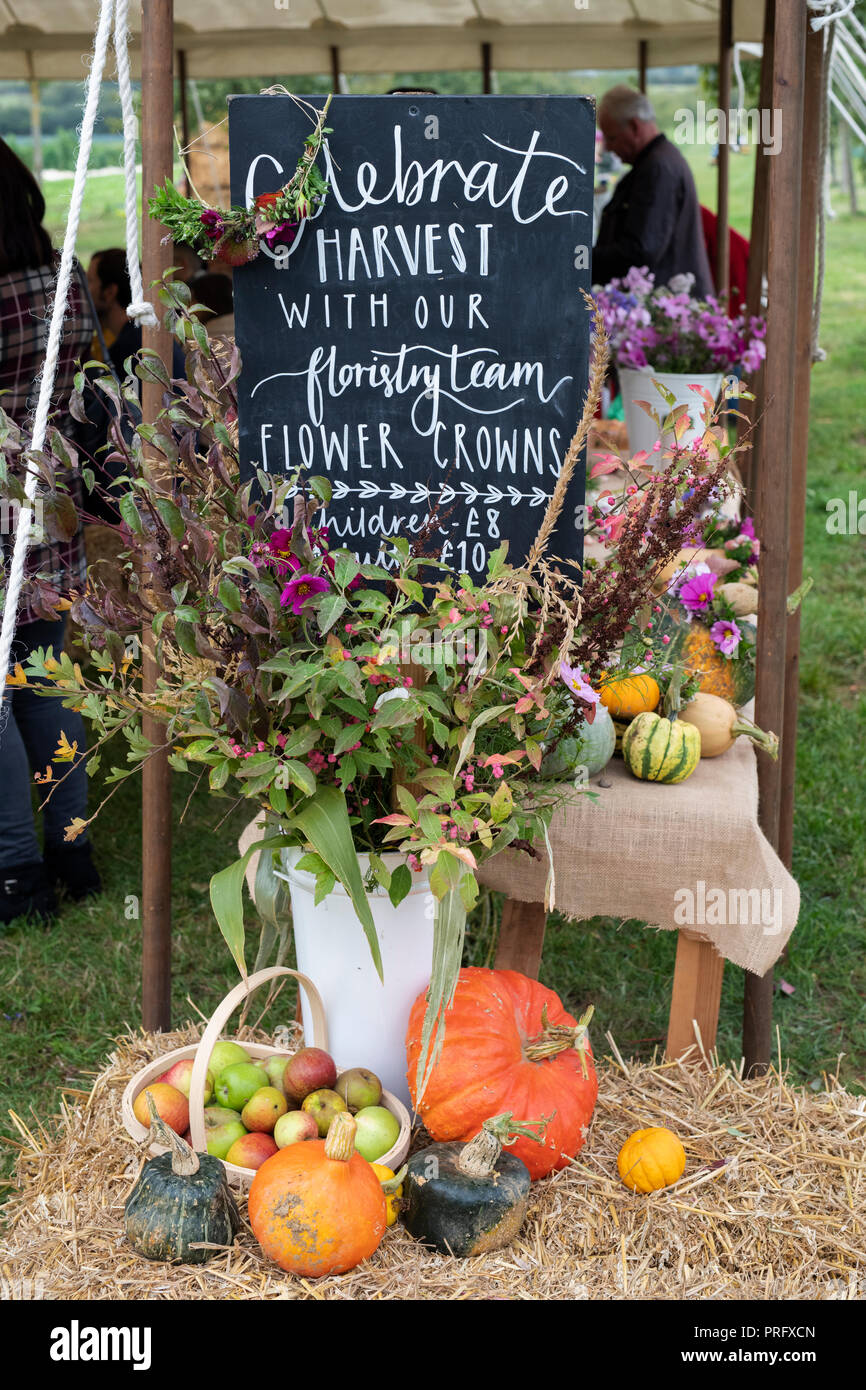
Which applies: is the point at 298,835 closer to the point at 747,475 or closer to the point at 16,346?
the point at 16,346

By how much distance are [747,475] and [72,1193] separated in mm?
3541

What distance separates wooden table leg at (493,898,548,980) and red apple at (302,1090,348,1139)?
1.76ft

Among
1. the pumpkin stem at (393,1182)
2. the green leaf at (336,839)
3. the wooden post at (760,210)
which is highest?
the wooden post at (760,210)

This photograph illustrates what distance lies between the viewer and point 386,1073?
179 centimetres

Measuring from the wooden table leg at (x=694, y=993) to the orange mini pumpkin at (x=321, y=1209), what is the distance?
2.40ft

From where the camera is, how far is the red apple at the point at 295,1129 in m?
1.58

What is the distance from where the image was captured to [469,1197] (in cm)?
150

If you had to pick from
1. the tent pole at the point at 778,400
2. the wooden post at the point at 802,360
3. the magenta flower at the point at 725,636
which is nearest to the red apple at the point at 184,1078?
the tent pole at the point at 778,400

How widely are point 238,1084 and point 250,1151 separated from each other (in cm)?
11

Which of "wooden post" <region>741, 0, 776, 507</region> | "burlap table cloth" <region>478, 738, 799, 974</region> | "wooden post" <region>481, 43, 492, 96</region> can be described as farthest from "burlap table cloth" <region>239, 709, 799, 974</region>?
"wooden post" <region>481, 43, 492, 96</region>

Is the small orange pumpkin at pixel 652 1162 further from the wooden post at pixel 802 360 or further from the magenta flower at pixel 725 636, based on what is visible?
the wooden post at pixel 802 360

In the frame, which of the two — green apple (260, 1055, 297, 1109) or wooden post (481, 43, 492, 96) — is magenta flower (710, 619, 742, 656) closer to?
green apple (260, 1055, 297, 1109)

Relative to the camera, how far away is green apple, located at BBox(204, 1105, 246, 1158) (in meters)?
1.62
